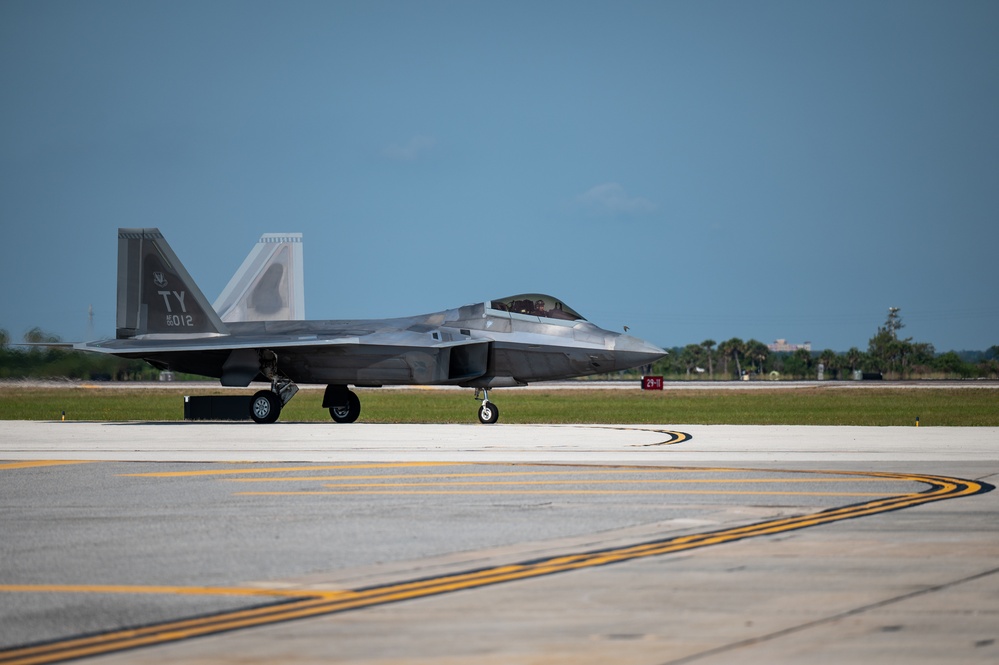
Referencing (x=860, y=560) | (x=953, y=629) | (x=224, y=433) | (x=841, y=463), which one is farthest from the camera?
(x=224, y=433)

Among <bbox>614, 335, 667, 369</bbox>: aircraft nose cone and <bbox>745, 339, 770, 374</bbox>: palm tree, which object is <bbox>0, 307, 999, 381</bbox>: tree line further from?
<bbox>614, 335, 667, 369</bbox>: aircraft nose cone

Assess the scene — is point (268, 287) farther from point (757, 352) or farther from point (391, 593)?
point (757, 352)

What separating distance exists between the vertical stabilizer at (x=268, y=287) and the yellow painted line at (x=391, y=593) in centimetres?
2246

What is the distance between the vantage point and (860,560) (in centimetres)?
800

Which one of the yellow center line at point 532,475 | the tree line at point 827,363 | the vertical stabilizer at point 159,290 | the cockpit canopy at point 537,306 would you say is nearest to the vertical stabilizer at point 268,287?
the vertical stabilizer at point 159,290

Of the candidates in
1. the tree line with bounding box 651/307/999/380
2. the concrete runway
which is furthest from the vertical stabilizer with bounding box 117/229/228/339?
the tree line with bounding box 651/307/999/380

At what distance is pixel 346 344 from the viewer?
28.3m

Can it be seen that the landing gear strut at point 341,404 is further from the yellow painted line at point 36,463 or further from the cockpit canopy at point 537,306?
the yellow painted line at point 36,463

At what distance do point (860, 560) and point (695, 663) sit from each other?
10.1 ft

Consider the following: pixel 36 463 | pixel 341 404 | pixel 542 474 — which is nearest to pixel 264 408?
pixel 341 404

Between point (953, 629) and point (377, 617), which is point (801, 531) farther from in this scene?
point (377, 617)

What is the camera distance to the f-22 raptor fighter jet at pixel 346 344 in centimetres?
2819

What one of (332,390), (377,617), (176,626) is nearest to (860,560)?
(377,617)

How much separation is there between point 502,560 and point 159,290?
2319 cm
